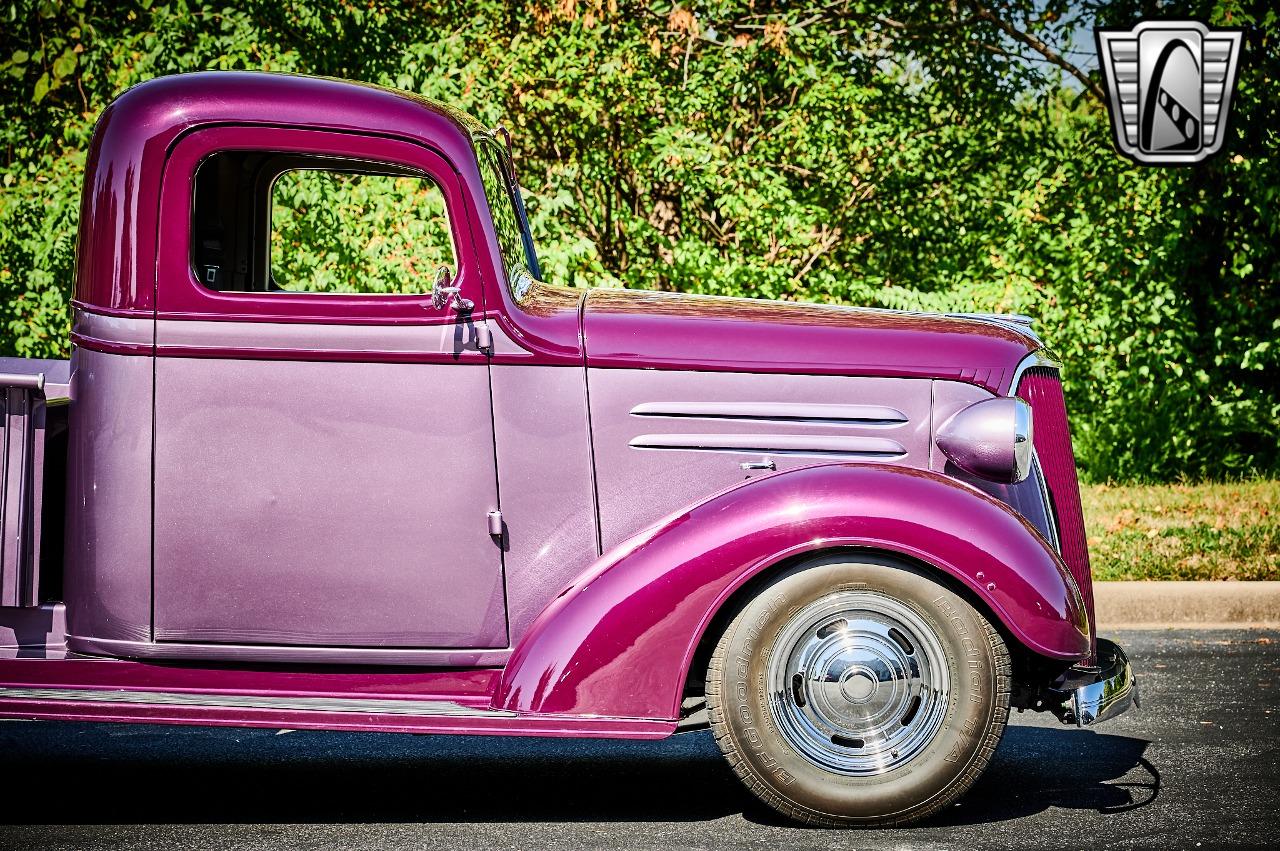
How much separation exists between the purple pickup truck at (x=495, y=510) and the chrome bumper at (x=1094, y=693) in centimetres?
1

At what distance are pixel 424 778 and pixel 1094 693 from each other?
7.00 ft

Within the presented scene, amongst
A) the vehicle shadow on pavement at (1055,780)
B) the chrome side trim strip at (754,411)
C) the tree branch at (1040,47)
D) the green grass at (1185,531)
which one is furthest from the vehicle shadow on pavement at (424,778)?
the tree branch at (1040,47)

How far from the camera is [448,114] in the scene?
4199 mm

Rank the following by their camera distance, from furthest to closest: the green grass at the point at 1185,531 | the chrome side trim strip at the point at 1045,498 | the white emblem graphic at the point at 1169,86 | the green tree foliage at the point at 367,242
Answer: the white emblem graphic at the point at 1169,86 → the green tree foliage at the point at 367,242 → the green grass at the point at 1185,531 → the chrome side trim strip at the point at 1045,498

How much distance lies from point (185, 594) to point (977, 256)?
9571mm

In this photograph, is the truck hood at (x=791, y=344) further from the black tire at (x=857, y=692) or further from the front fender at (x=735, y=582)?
the black tire at (x=857, y=692)

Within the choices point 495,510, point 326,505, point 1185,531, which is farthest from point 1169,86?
point 326,505

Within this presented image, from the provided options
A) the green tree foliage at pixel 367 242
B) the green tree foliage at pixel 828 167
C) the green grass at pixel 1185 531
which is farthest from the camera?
the green tree foliage at pixel 828 167

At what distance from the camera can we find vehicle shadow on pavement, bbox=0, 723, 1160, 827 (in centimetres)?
416

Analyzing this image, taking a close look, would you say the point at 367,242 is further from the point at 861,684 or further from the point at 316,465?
the point at 861,684

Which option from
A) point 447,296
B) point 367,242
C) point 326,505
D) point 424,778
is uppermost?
point 367,242

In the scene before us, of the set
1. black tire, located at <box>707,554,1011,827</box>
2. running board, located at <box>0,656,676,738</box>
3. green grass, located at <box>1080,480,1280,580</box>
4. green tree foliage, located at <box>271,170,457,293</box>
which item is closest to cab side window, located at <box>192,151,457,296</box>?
green tree foliage, located at <box>271,170,457,293</box>

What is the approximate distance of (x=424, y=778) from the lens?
4621mm

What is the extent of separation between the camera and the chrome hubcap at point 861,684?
152 inches
